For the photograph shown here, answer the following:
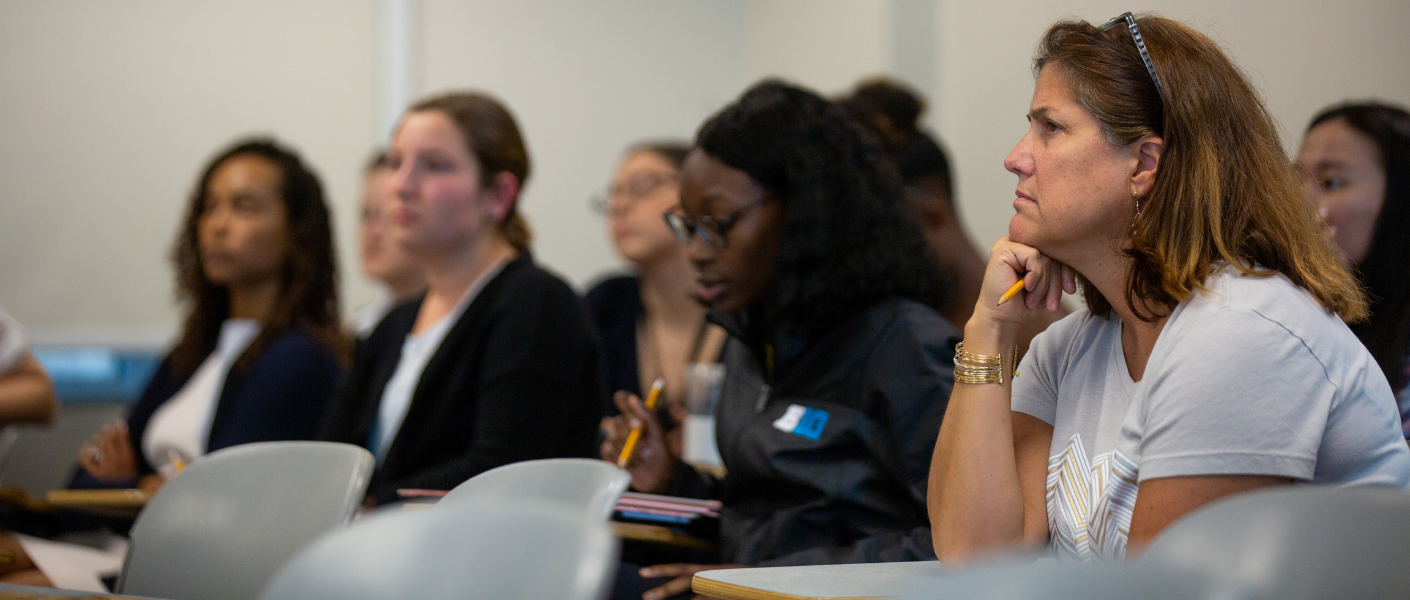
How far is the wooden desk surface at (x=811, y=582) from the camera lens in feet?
4.11

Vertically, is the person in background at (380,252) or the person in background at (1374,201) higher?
the person in background at (1374,201)

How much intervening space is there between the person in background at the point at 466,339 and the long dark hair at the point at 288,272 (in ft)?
1.62

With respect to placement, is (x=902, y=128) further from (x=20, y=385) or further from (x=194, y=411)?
(x=20, y=385)

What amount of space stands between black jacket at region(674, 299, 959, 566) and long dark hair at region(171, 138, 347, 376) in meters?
1.69


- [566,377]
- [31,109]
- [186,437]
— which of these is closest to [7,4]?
[31,109]

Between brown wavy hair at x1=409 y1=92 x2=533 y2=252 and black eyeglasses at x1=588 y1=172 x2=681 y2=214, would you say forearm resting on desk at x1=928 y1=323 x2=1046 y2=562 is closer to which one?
brown wavy hair at x1=409 y1=92 x2=533 y2=252

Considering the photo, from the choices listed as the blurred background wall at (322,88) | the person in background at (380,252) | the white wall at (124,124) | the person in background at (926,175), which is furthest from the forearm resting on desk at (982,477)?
the white wall at (124,124)

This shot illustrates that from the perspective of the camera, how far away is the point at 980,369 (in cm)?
152

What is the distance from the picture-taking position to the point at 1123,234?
143 centimetres

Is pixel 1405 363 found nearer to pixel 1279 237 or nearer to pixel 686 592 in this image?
pixel 1279 237

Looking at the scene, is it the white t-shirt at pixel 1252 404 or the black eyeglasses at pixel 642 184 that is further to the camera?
the black eyeglasses at pixel 642 184

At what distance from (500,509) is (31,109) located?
459cm

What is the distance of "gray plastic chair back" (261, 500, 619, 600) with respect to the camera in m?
0.95

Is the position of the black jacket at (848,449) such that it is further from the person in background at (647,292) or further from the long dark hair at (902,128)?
the person in background at (647,292)
